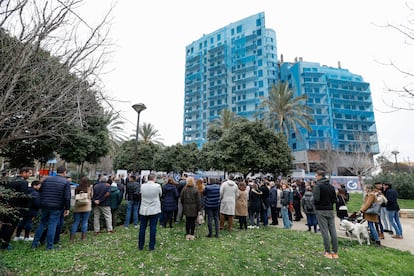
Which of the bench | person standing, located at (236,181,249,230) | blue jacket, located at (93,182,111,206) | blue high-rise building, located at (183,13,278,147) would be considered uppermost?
blue high-rise building, located at (183,13,278,147)

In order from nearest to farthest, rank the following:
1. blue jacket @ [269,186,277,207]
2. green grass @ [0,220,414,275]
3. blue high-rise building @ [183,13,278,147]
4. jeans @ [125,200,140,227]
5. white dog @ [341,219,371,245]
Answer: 1. green grass @ [0,220,414,275]
2. white dog @ [341,219,371,245]
3. jeans @ [125,200,140,227]
4. blue jacket @ [269,186,277,207]
5. blue high-rise building @ [183,13,278,147]

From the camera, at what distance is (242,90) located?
196 ft

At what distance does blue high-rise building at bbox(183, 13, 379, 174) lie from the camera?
160 ft

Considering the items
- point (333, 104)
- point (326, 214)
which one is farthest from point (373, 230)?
point (333, 104)

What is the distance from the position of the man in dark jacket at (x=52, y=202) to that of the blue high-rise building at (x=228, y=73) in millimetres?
52801

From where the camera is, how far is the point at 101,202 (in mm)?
7090

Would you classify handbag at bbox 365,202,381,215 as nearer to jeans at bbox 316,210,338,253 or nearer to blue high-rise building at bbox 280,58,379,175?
jeans at bbox 316,210,338,253

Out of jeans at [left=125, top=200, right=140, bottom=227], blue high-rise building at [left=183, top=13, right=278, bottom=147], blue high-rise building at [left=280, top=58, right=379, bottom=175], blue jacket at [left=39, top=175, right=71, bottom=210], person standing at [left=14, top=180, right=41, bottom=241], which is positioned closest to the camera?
blue jacket at [left=39, top=175, right=71, bottom=210]

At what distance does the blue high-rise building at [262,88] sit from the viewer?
1925 inches

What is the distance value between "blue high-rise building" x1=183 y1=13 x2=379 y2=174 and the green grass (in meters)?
33.4

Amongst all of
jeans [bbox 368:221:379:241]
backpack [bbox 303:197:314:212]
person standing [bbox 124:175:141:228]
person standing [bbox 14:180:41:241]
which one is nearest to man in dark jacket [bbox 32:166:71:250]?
person standing [bbox 14:180:41:241]

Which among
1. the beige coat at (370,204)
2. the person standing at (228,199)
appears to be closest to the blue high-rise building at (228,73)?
the person standing at (228,199)

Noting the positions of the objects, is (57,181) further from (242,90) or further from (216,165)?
(242,90)

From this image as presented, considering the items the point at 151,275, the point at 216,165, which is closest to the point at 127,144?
the point at 216,165
